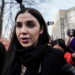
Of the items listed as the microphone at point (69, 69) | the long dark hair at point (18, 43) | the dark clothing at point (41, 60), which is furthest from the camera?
the long dark hair at point (18, 43)

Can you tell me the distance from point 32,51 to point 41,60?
0.10m

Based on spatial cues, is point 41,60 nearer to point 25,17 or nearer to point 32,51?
point 32,51

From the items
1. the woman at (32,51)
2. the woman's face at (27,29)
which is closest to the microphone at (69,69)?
the woman at (32,51)

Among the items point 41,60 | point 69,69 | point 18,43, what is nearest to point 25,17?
point 18,43

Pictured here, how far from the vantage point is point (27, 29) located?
225 cm

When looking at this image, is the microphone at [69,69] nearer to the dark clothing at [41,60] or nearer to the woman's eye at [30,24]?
the dark clothing at [41,60]

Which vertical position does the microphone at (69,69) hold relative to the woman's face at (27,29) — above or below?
below

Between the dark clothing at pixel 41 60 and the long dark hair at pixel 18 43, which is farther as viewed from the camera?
the long dark hair at pixel 18 43

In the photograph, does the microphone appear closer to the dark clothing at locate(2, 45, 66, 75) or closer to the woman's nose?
the dark clothing at locate(2, 45, 66, 75)

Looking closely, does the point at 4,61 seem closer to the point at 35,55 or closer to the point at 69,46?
the point at 35,55

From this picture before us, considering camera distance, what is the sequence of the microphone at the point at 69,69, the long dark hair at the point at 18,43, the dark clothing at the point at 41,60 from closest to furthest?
the microphone at the point at 69,69 < the dark clothing at the point at 41,60 < the long dark hair at the point at 18,43

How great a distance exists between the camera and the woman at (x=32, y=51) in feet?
7.30

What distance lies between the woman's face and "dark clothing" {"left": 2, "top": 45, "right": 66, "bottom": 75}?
60 millimetres

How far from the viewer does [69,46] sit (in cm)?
418
